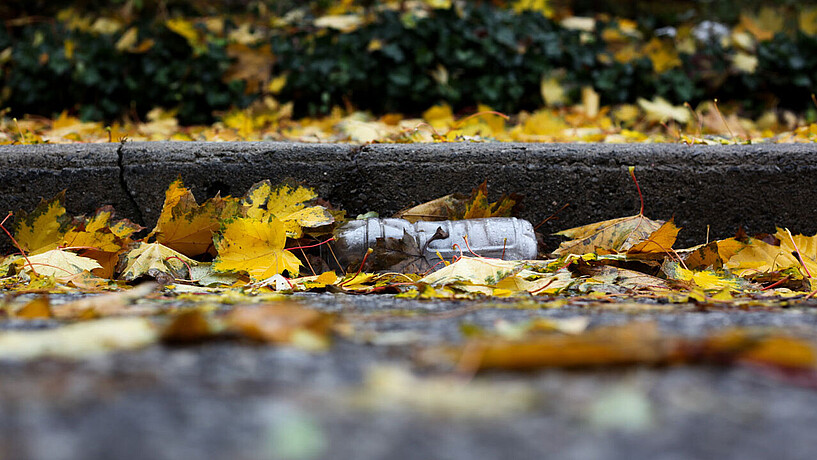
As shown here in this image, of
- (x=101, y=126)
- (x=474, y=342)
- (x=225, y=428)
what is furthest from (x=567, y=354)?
(x=101, y=126)

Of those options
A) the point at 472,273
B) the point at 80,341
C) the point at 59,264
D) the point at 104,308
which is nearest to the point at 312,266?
the point at 472,273

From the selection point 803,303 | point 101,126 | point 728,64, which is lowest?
point 803,303

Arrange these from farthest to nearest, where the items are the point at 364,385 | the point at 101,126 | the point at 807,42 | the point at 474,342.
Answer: the point at 807,42
the point at 101,126
the point at 474,342
the point at 364,385

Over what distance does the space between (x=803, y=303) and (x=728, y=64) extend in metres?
2.22

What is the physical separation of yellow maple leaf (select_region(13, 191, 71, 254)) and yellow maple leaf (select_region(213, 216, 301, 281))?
1.49 feet

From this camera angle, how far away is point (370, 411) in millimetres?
531

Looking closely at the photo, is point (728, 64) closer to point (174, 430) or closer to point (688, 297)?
point (688, 297)

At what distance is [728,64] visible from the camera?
3068mm

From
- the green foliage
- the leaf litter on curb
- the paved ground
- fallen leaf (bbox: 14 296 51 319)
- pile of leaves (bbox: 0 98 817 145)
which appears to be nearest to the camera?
the paved ground

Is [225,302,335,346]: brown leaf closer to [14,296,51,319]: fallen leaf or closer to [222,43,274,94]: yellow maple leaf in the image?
[14,296,51,319]: fallen leaf

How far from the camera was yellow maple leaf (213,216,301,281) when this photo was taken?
150 cm

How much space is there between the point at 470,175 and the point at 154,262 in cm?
90

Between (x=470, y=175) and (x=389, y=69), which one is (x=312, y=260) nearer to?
(x=470, y=175)

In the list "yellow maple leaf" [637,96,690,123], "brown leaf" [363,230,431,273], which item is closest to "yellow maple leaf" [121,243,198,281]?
Result: "brown leaf" [363,230,431,273]
